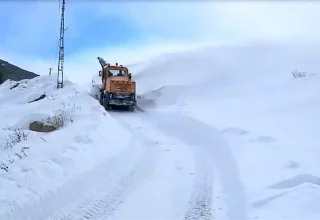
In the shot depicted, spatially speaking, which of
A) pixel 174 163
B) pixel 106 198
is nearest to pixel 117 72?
pixel 174 163

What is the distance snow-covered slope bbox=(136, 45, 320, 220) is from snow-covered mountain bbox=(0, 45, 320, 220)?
0.14 feet

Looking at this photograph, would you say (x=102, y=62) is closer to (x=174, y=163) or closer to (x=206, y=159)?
(x=206, y=159)

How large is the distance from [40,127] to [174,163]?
636cm

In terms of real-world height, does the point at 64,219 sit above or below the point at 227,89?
above

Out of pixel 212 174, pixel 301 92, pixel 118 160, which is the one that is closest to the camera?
pixel 212 174

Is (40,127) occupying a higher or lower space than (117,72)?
lower

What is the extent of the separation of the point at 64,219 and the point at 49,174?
150cm

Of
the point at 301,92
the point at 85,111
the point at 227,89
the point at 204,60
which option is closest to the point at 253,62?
the point at 204,60

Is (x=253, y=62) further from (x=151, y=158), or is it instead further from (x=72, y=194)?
(x=72, y=194)

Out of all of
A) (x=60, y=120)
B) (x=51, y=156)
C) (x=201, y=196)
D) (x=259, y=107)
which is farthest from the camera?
(x=259, y=107)

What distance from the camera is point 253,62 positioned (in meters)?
34.8

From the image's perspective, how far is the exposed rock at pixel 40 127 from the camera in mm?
14149

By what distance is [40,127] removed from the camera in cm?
1460

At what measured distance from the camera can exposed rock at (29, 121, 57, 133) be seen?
1415 centimetres
